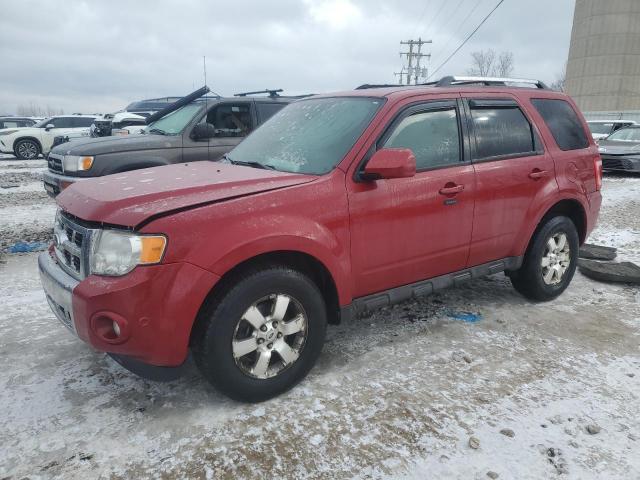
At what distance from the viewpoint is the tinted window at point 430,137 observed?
3309 mm

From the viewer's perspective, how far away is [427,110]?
136 inches

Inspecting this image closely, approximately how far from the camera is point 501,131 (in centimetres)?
387

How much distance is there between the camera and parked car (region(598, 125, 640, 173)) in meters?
13.0

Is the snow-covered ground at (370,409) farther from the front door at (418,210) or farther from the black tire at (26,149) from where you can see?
the black tire at (26,149)

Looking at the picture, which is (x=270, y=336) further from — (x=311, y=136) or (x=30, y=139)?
(x=30, y=139)

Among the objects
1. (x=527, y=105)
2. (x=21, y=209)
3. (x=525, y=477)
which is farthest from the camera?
(x=21, y=209)

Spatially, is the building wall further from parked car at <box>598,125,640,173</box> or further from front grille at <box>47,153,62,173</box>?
front grille at <box>47,153,62,173</box>

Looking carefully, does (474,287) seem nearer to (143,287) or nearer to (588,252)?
(588,252)

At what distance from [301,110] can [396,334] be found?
76.0 inches

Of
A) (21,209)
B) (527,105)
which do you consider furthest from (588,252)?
(21,209)

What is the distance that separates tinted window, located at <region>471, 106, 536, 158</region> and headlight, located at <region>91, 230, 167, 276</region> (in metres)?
2.49

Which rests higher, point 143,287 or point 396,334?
point 143,287

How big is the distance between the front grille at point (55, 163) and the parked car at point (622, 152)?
1300 centimetres

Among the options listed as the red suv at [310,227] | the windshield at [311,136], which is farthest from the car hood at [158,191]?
the windshield at [311,136]
